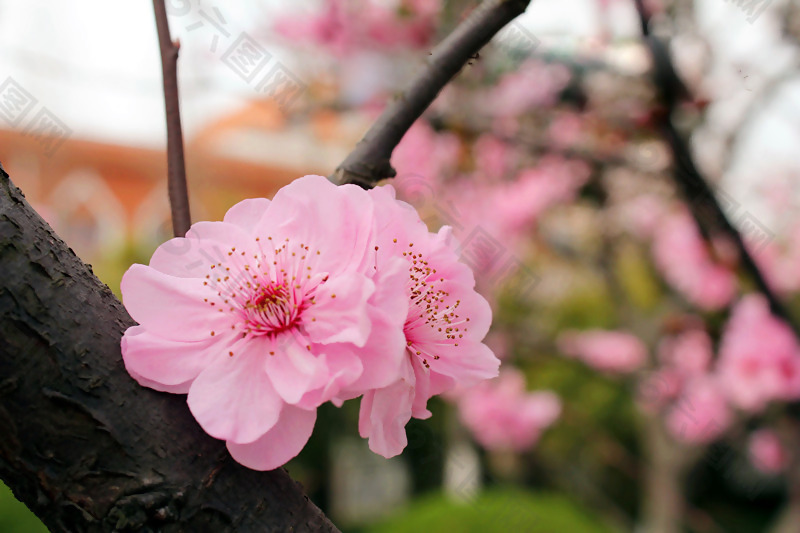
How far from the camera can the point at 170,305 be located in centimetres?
46

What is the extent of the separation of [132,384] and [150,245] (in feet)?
16.4

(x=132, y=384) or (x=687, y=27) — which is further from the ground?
(x=132, y=384)

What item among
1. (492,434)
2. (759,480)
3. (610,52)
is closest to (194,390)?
(610,52)

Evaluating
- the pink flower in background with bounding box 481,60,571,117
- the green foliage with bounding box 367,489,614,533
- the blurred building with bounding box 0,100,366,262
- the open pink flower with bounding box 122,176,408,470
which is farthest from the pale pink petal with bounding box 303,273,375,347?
the blurred building with bounding box 0,100,366,262

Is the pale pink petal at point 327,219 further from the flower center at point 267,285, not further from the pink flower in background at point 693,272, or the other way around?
the pink flower in background at point 693,272

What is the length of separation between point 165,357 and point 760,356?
2465mm

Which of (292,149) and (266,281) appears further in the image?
(292,149)

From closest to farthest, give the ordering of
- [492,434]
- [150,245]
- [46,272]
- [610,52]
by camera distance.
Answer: [46,272], [610,52], [492,434], [150,245]

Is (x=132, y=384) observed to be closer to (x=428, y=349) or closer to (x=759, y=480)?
(x=428, y=349)

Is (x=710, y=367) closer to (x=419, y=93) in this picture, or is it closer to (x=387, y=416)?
(x=419, y=93)

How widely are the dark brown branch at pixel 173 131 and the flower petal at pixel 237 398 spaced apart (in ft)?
0.60

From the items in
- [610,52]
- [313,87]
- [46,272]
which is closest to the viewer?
[46,272]

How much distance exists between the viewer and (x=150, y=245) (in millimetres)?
5086

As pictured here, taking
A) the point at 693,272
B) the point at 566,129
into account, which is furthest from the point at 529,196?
the point at 693,272
